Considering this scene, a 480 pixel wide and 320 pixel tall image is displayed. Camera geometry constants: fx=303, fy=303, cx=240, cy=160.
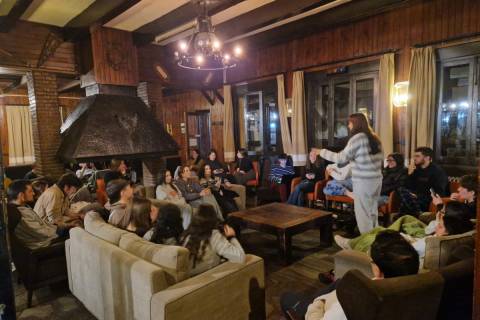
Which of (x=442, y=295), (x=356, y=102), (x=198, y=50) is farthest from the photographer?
(x=356, y=102)

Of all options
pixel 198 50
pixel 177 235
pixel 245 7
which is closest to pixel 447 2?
pixel 245 7

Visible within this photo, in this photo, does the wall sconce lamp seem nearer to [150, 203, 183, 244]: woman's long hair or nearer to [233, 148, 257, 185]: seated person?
[233, 148, 257, 185]: seated person

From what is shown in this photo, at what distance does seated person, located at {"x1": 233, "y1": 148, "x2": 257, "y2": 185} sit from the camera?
5.98 meters

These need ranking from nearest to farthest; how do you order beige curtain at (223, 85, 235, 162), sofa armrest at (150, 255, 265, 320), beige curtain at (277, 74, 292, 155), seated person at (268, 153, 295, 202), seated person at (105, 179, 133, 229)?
sofa armrest at (150, 255, 265, 320) < seated person at (105, 179, 133, 229) < seated person at (268, 153, 295, 202) < beige curtain at (277, 74, 292, 155) < beige curtain at (223, 85, 235, 162)

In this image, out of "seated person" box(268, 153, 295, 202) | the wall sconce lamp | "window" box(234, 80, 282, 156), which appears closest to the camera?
the wall sconce lamp

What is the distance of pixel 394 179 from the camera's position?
157 inches

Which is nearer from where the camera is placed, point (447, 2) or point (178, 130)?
point (447, 2)

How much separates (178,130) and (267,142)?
339cm

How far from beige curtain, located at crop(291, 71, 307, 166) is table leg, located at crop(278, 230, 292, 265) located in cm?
283

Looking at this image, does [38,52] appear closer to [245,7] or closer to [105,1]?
[105,1]

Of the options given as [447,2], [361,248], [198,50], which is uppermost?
[447,2]

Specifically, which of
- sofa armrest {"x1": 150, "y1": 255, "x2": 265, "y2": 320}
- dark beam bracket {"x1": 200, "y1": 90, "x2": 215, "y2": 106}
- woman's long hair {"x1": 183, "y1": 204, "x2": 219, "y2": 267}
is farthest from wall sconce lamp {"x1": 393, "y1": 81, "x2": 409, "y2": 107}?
dark beam bracket {"x1": 200, "y1": 90, "x2": 215, "y2": 106}

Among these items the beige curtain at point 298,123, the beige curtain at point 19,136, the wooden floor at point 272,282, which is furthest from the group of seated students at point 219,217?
the beige curtain at point 19,136

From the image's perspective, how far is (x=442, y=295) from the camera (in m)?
1.33
